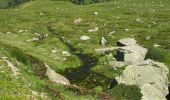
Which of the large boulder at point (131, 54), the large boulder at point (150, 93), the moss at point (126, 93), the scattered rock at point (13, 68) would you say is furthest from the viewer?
the large boulder at point (131, 54)

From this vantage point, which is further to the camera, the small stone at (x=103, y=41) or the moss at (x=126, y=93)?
the small stone at (x=103, y=41)

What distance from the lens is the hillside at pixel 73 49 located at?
34.9 metres

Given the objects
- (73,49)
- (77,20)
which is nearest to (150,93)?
(73,49)

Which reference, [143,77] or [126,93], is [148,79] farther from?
[126,93]

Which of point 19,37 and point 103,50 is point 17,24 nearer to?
point 19,37

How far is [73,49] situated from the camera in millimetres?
104500

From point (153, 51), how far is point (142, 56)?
8.13 ft

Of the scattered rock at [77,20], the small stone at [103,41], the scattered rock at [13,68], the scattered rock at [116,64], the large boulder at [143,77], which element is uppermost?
the scattered rock at [13,68]

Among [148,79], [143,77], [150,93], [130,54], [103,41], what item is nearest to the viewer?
[150,93]

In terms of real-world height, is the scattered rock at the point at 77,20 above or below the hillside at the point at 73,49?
below

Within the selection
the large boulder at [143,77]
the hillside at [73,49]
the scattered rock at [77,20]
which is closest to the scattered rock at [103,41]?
the hillside at [73,49]

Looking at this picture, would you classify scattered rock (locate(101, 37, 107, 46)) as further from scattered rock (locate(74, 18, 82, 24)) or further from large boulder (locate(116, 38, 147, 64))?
scattered rock (locate(74, 18, 82, 24))

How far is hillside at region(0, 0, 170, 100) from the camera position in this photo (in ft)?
115

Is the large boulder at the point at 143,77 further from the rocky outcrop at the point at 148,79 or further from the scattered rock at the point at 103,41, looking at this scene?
the scattered rock at the point at 103,41
